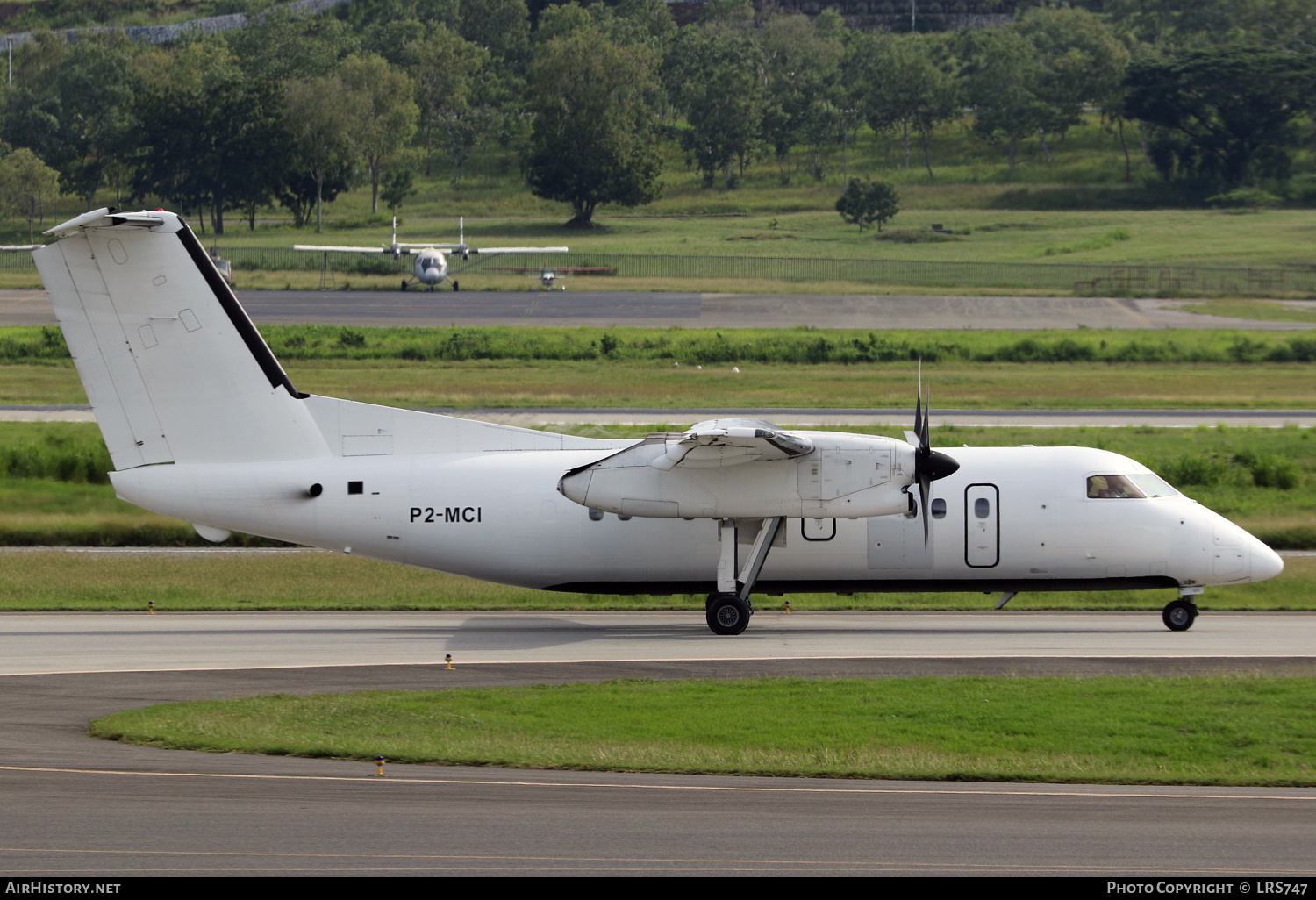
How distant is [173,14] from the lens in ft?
648

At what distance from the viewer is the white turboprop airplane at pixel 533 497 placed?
22.4 meters

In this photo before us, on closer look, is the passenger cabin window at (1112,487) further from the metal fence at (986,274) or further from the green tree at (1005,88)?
Answer: the green tree at (1005,88)

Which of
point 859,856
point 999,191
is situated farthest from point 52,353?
point 999,191

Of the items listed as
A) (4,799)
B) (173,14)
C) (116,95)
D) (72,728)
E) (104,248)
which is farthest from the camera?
(173,14)

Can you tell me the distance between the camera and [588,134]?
13788cm

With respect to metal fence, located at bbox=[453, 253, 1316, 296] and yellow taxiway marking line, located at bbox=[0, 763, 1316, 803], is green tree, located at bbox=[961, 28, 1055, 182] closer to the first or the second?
metal fence, located at bbox=[453, 253, 1316, 296]

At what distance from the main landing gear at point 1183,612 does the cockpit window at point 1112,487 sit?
1.88m

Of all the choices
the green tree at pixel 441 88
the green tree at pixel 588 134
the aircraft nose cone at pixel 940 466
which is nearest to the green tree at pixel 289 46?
the green tree at pixel 441 88

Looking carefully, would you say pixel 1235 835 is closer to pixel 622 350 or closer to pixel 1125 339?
pixel 622 350

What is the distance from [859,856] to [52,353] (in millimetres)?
55659

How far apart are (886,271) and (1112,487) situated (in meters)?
79.1

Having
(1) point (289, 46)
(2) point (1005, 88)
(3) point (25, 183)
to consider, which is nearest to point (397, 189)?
(3) point (25, 183)

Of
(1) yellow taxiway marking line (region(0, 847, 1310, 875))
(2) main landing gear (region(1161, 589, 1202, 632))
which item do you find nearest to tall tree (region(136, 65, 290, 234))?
(2) main landing gear (region(1161, 589, 1202, 632))

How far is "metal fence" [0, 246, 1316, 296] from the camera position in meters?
94.4
